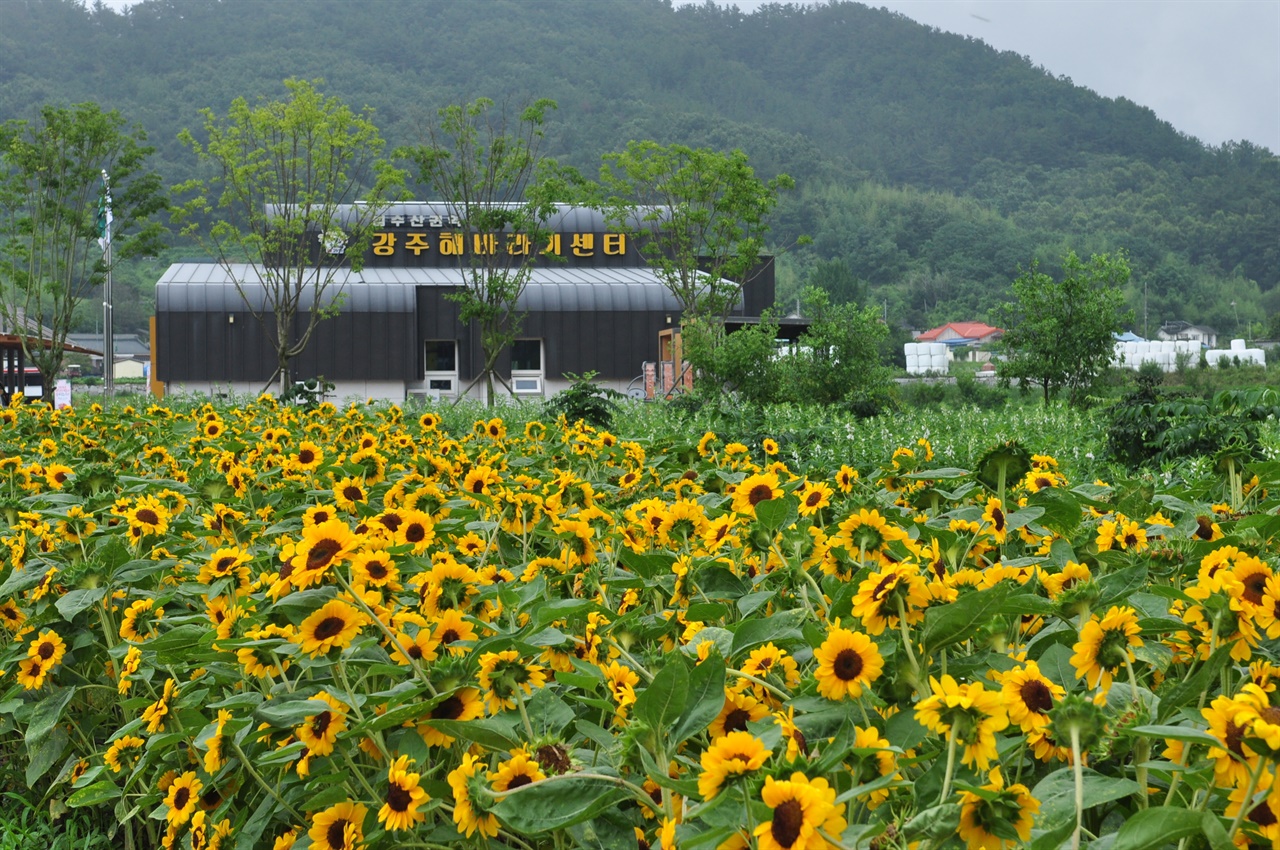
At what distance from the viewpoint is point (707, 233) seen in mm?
28609

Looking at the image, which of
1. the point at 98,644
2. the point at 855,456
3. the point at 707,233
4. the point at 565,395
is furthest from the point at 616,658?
the point at 707,233

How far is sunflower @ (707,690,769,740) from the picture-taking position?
4.54 feet

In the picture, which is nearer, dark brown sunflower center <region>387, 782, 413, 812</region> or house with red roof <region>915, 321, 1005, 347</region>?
dark brown sunflower center <region>387, 782, 413, 812</region>

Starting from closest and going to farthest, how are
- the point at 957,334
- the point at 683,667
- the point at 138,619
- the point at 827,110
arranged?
the point at 683,667 < the point at 138,619 < the point at 957,334 < the point at 827,110

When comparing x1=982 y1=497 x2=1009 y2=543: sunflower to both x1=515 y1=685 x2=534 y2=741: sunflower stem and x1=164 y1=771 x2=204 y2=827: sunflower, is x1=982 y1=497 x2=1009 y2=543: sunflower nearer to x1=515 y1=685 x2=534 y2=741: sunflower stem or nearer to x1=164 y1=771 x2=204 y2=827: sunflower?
x1=515 y1=685 x2=534 y2=741: sunflower stem

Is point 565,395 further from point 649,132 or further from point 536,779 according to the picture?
point 649,132

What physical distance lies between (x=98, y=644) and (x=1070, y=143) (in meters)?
103

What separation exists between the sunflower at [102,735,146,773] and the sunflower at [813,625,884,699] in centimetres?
153

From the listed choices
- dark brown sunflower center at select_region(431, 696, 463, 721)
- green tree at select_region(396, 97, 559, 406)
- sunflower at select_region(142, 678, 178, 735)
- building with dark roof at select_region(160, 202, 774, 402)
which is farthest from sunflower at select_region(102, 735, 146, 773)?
building with dark roof at select_region(160, 202, 774, 402)

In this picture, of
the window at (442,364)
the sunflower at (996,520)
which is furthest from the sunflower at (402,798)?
the window at (442,364)

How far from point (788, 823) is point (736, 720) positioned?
420 mm

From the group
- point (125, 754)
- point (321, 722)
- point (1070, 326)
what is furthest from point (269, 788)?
point (1070, 326)

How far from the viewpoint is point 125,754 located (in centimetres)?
221

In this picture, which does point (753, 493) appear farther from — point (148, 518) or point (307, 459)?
point (307, 459)
